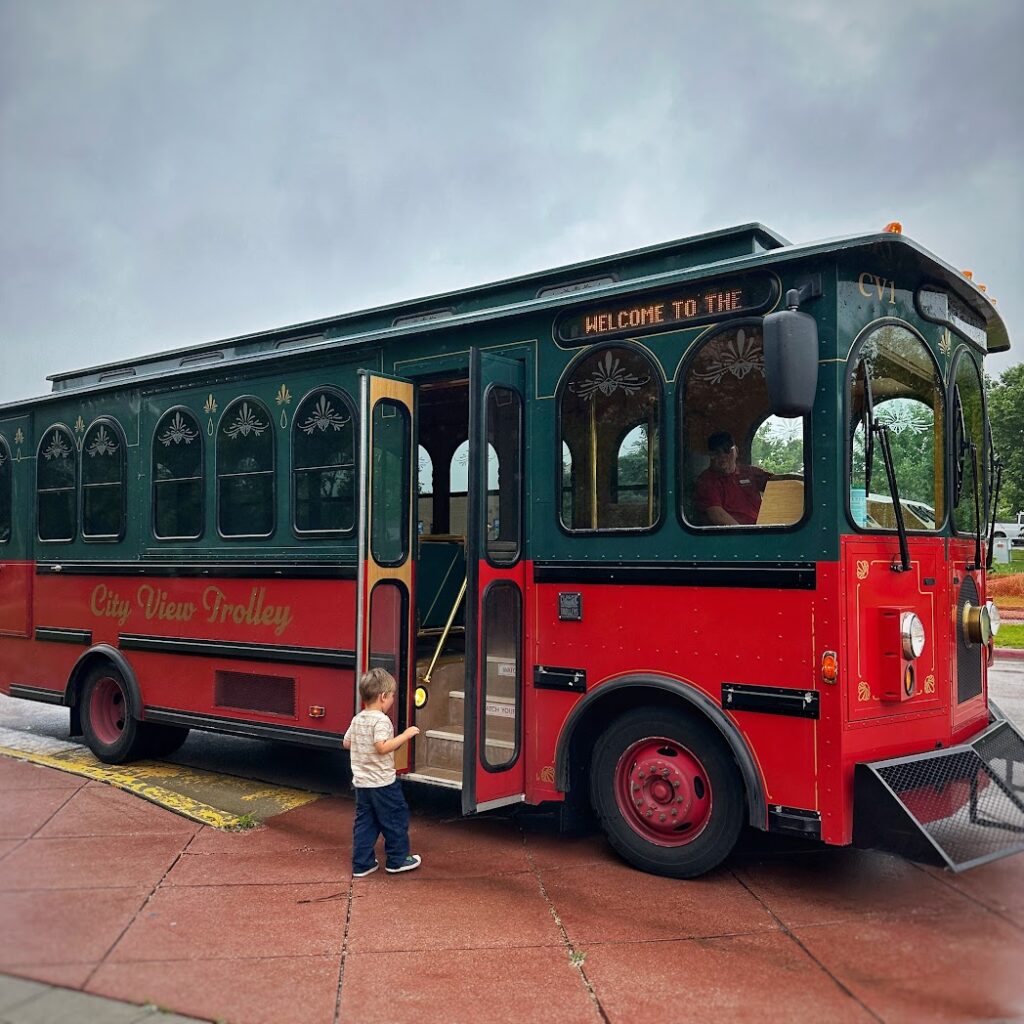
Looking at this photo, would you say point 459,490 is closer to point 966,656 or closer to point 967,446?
point 967,446

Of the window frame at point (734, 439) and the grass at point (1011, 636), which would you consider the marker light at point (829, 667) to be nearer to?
the window frame at point (734, 439)

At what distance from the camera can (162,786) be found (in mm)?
6984

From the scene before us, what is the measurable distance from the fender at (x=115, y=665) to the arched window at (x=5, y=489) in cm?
164

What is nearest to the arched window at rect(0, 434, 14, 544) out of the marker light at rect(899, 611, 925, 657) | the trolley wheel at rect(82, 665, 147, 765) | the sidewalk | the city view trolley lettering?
the city view trolley lettering

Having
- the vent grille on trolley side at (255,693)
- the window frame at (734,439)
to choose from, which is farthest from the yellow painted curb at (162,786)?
the window frame at (734,439)

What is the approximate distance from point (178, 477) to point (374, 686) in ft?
10.1

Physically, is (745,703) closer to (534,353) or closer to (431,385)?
(534,353)

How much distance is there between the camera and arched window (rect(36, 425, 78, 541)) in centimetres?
827

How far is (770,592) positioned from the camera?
4566mm

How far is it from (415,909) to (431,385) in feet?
9.89

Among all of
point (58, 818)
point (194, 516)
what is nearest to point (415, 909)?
point (58, 818)

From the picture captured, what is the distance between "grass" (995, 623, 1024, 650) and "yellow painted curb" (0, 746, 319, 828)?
11367 millimetres

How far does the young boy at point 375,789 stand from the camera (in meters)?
5.04

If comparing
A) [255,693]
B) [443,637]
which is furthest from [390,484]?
[255,693]
